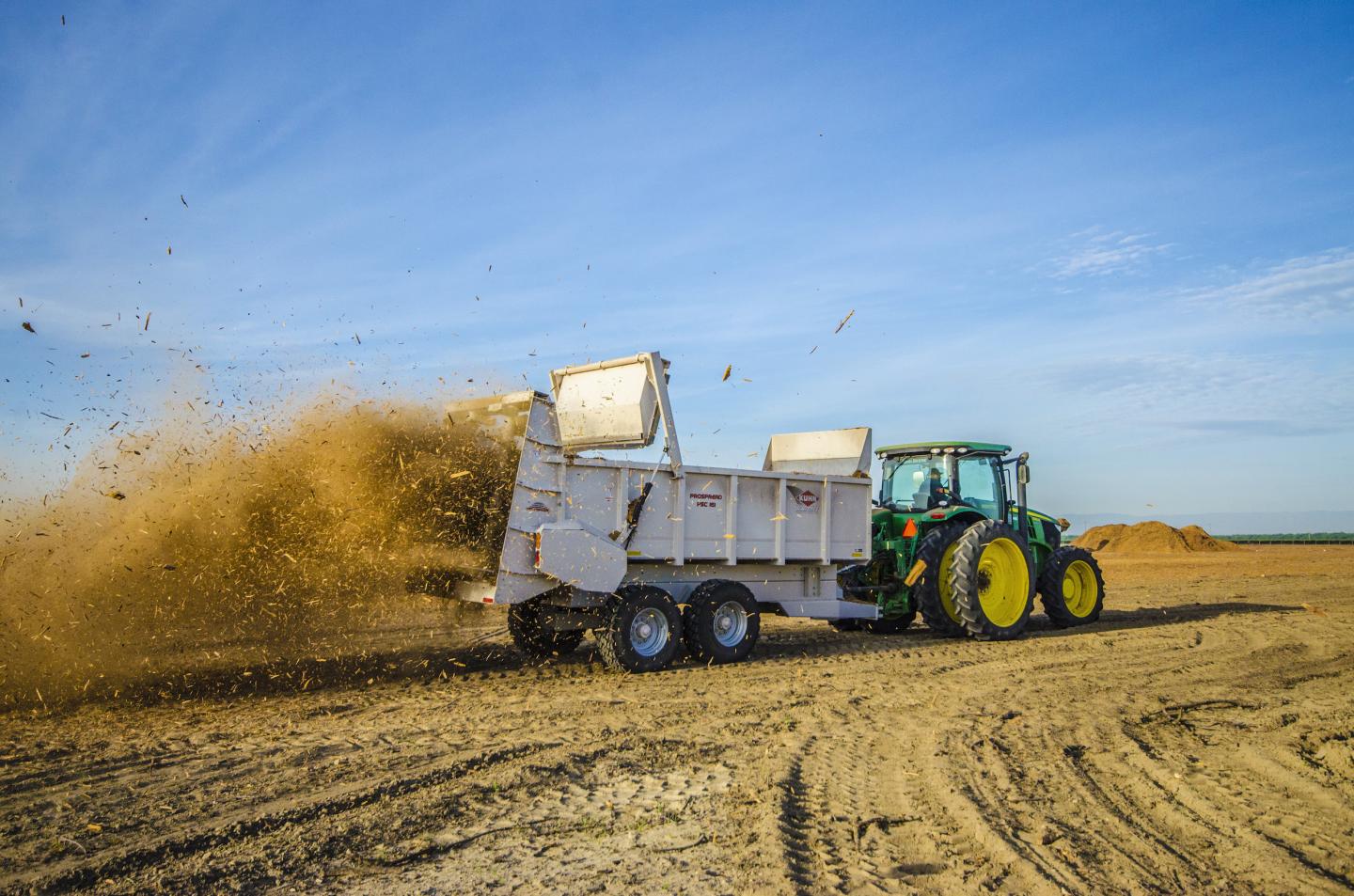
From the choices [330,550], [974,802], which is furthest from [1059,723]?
[330,550]

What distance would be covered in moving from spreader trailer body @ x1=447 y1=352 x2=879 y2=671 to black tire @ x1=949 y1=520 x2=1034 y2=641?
1707mm

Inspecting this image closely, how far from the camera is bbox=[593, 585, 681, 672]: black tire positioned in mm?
8375

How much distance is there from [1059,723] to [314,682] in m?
5.86

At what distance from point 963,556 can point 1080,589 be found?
349cm

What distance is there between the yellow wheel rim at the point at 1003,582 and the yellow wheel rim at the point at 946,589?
0.54 meters

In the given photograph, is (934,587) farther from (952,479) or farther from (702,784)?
(702,784)

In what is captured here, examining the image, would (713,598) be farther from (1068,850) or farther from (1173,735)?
(1068,850)

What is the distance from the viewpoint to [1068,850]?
4.04m

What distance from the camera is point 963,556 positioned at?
1095cm

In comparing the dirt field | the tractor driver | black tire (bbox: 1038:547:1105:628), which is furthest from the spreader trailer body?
black tire (bbox: 1038:547:1105:628)

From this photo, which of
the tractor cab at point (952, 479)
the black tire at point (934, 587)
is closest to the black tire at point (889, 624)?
the black tire at point (934, 587)

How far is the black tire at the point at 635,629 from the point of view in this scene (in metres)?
8.38

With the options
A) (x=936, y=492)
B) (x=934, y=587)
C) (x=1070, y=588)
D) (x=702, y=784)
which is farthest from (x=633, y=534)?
(x=1070, y=588)

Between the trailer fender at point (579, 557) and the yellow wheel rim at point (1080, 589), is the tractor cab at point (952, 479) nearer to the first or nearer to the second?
the yellow wheel rim at point (1080, 589)
